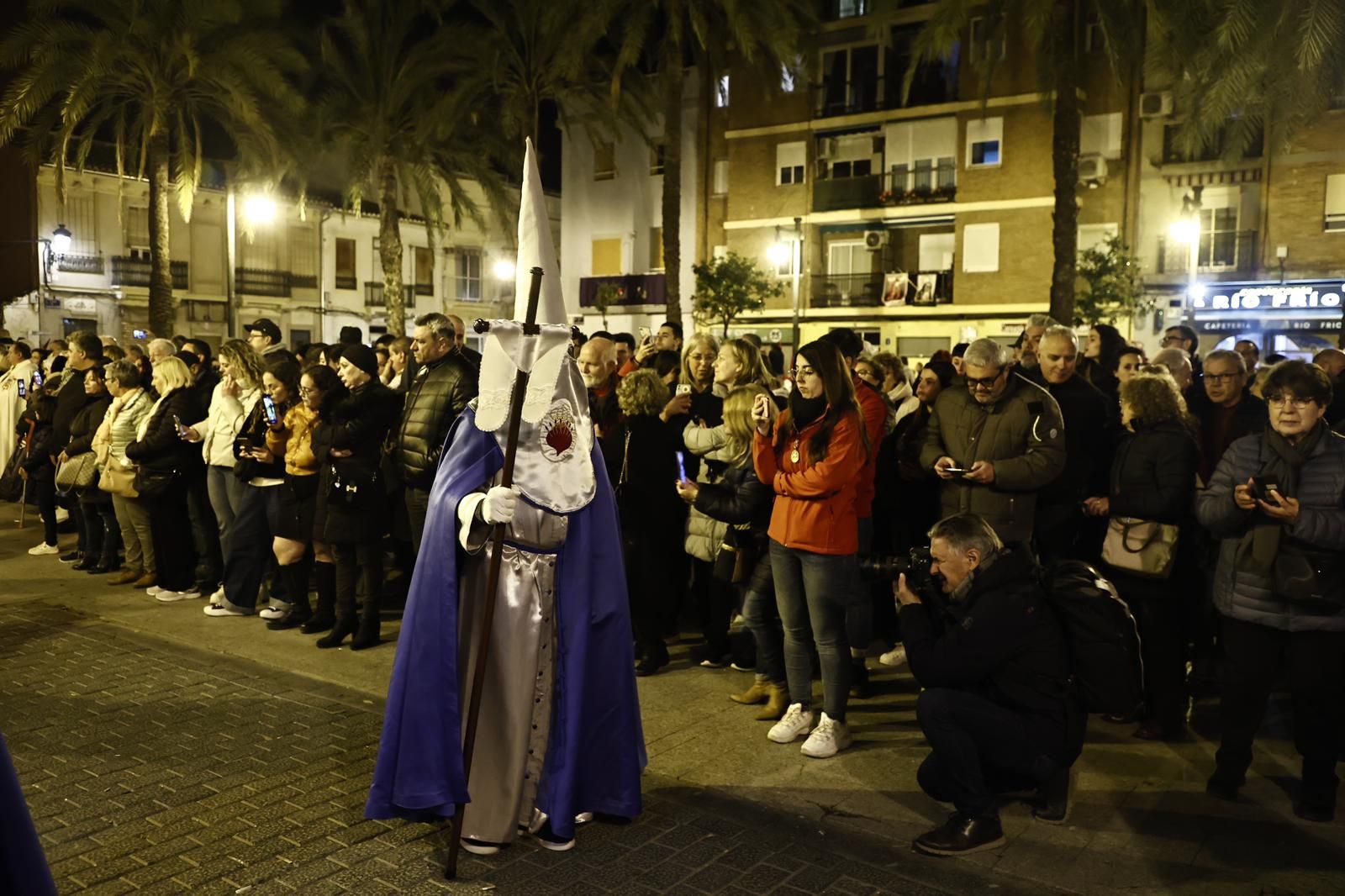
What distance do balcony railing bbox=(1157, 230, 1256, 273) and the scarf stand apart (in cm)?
2652

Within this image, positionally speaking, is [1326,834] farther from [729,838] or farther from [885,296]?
[885,296]

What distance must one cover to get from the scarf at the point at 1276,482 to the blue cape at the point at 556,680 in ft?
9.16

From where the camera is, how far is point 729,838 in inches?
185

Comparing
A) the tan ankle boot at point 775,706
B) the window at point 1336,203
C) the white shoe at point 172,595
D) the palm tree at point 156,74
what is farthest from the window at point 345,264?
the tan ankle boot at point 775,706

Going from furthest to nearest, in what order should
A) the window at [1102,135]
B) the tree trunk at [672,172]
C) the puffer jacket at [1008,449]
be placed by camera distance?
the window at [1102,135] < the tree trunk at [672,172] < the puffer jacket at [1008,449]

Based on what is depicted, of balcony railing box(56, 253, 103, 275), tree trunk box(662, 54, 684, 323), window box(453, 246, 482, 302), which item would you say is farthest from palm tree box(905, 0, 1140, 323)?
window box(453, 246, 482, 302)

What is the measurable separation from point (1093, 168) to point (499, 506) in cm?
2883

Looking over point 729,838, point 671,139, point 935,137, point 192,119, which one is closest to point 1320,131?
point 935,137

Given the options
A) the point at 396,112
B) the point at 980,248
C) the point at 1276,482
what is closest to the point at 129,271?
the point at 396,112

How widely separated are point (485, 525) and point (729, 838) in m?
1.62

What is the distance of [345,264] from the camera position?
149ft

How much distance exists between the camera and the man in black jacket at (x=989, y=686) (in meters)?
4.59

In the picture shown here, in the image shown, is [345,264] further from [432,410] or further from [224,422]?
[432,410]

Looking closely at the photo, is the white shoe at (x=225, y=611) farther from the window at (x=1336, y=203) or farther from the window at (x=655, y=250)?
the window at (x=655, y=250)
